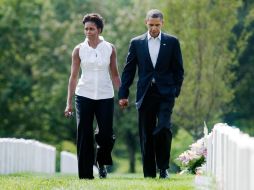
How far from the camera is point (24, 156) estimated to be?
69.2ft

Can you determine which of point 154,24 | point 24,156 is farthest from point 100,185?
point 24,156

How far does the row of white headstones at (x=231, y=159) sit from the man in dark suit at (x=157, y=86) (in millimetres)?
2357

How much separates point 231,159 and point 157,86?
193 inches

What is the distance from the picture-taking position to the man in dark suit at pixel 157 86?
13.2 m

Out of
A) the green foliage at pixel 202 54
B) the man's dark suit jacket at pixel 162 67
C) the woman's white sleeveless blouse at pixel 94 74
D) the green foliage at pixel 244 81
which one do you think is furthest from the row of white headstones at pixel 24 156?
the green foliage at pixel 244 81

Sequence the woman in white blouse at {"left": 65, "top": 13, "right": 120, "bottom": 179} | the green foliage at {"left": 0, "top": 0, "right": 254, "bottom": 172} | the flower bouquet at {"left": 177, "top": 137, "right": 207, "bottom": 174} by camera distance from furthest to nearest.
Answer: the green foliage at {"left": 0, "top": 0, "right": 254, "bottom": 172} < the flower bouquet at {"left": 177, "top": 137, "right": 207, "bottom": 174} < the woman in white blouse at {"left": 65, "top": 13, "right": 120, "bottom": 179}

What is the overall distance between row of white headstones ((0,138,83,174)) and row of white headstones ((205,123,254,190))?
9026 millimetres

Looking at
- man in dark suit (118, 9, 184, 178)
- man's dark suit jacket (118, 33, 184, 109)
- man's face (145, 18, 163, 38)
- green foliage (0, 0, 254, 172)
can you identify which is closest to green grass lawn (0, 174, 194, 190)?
man in dark suit (118, 9, 184, 178)

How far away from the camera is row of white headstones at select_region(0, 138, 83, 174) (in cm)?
1939

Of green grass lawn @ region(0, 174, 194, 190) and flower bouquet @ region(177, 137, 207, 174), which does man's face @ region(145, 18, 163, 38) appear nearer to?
green grass lawn @ region(0, 174, 194, 190)

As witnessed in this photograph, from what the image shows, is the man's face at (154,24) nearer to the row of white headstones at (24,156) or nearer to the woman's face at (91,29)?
the woman's face at (91,29)

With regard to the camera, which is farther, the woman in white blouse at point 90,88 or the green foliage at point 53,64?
the green foliage at point 53,64

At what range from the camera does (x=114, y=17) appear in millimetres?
55719

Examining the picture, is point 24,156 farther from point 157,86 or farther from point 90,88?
point 157,86
